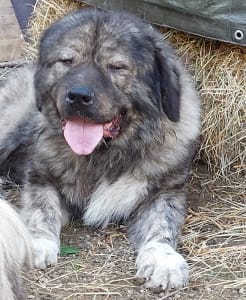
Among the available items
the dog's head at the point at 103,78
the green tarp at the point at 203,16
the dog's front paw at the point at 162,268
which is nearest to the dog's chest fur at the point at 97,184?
the dog's head at the point at 103,78

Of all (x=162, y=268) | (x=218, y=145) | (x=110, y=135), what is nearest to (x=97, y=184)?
(x=110, y=135)

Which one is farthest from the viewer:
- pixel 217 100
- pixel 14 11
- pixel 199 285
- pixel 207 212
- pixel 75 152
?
pixel 14 11

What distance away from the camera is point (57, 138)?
4441 mm

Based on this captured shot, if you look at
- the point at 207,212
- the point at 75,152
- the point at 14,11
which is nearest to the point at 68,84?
the point at 75,152

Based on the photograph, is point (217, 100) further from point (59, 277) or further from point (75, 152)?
point (59, 277)

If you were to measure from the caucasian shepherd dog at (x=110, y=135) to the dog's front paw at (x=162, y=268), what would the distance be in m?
0.01

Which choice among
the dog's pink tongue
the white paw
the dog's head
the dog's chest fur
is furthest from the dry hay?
the white paw

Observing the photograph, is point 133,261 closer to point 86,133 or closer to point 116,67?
point 86,133

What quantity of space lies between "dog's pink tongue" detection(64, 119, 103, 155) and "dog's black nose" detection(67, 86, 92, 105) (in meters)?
0.19

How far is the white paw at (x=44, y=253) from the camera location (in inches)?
153

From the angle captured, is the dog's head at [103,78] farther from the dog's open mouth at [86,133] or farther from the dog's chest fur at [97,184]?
the dog's chest fur at [97,184]

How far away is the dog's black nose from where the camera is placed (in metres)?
3.91

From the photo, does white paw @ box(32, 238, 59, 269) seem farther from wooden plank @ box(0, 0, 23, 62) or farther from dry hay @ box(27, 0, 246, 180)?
wooden plank @ box(0, 0, 23, 62)

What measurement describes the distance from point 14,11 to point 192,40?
270 cm
